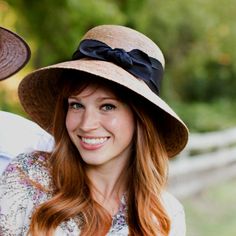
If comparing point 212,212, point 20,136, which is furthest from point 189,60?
point 20,136

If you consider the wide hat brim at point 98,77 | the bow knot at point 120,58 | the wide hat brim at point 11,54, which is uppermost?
the wide hat brim at point 11,54

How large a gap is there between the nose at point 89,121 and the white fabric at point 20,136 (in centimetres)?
47

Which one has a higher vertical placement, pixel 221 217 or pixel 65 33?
pixel 65 33

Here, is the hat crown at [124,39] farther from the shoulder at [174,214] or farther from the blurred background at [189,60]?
the blurred background at [189,60]

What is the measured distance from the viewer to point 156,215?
2.38 metres

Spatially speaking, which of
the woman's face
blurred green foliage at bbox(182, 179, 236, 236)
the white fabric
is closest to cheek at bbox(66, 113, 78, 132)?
Result: the woman's face

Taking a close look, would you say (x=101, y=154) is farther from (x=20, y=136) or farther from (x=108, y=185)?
(x=20, y=136)

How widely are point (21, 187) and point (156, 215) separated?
1.69ft

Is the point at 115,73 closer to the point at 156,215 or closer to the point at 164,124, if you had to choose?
the point at 164,124

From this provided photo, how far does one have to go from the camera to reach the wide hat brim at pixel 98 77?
2.22m

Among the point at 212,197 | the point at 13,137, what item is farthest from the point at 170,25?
the point at 13,137

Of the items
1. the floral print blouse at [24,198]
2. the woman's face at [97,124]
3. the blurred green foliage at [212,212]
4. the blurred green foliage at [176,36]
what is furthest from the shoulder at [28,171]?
the blurred green foliage at [176,36]

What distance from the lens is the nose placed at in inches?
87.3

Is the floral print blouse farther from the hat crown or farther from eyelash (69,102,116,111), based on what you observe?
the hat crown
